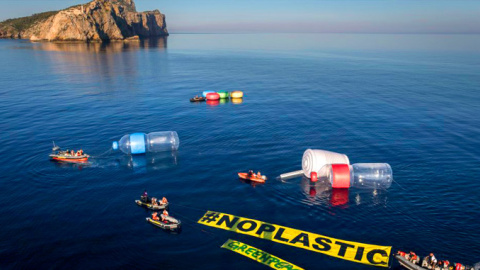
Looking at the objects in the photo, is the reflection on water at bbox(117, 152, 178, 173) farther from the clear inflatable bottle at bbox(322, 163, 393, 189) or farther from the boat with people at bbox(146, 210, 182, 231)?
the clear inflatable bottle at bbox(322, 163, 393, 189)

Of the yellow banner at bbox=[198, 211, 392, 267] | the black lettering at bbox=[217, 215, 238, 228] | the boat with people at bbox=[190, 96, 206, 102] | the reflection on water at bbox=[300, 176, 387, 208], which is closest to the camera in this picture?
the yellow banner at bbox=[198, 211, 392, 267]

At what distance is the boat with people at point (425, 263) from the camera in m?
25.2

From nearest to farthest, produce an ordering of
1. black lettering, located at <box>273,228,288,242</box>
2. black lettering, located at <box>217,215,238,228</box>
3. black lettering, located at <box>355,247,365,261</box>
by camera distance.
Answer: black lettering, located at <box>355,247,365,261</box> < black lettering, located at <box>273,228,288,242</box> < black lettering, located at <box>217,215,238,228</box>

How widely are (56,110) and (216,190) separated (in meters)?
52.4

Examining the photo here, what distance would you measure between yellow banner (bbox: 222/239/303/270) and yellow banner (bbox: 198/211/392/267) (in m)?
Result: 1.75

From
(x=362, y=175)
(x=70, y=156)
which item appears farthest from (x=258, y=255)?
(x=70, y=156)

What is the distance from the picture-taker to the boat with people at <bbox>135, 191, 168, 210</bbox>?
33.6 meters

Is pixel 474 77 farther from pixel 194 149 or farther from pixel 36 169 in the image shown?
pixel 36 169

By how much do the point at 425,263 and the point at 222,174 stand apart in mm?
24220

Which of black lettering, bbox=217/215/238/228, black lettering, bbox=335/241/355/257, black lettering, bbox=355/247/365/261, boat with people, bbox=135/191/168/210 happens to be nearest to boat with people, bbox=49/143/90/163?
boat with people, bbox=135/191/168/210

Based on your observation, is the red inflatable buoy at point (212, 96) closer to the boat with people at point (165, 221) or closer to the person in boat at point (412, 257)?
the boat with people at point (165, 221)

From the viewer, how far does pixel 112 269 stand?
2505 cm

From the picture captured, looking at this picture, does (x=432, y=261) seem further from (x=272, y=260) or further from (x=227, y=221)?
(x=227, y=221)

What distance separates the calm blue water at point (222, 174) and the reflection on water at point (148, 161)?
0.94ft
